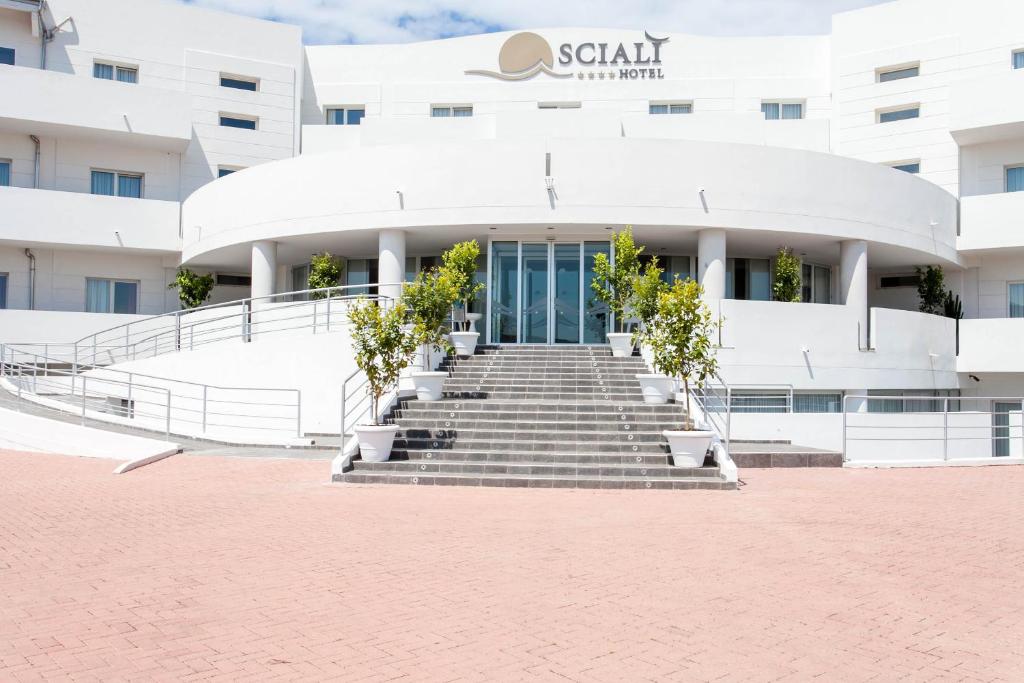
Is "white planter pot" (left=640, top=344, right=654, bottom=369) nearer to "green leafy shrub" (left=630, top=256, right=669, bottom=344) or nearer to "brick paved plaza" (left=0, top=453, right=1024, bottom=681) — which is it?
"green leafy shrub" (left=630, top=256, right=669, bottom=344)

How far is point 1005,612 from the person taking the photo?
235 inches

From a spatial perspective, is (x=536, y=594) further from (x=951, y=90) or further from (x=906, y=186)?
(x=951, y=90)

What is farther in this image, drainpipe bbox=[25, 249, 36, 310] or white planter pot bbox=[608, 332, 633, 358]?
drainpipe bbox=[25, 249, 36, 310]

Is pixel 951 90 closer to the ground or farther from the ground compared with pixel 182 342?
farther from the ground

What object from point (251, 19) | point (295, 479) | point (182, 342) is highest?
point (251, 19)

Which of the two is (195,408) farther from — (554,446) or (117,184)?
(117,184)

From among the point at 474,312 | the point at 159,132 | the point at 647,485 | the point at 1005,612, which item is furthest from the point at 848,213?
the point at 159,132

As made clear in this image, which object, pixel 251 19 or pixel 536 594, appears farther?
pixel 251 19

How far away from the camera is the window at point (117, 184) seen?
28.8 metres

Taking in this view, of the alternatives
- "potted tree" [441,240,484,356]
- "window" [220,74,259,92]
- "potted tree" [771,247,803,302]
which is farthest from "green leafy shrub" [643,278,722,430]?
"window" [220,74,259,92]

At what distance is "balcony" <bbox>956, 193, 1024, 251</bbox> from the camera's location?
2473 cm

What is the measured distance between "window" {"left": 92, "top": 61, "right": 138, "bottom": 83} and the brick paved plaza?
22.2 m

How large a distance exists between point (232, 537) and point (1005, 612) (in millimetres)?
6730

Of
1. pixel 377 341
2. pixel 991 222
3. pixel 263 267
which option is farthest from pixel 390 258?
pixel 991 222
